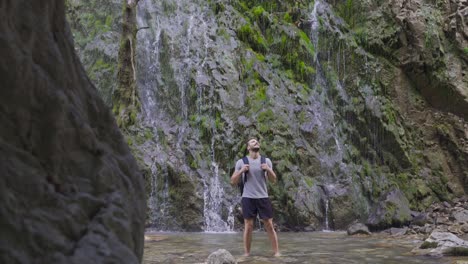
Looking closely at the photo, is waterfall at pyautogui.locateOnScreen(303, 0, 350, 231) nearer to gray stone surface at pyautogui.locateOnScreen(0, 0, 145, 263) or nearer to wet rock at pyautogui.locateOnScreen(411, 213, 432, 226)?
wet rock at pyautogui.locateOnScreen(411, 213, 432, 226)

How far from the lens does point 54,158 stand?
2.29 meters

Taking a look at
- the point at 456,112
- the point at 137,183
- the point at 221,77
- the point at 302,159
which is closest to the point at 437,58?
the point at 456,112

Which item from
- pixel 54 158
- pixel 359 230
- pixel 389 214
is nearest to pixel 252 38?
pixel 389 214

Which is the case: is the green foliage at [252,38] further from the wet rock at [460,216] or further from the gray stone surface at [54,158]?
the gray stone surface at [54,158]

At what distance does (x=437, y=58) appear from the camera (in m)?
18.0

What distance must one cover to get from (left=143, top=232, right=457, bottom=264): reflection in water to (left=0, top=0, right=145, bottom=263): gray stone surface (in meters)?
4.34

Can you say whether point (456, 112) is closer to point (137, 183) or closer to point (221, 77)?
point (221, 77)

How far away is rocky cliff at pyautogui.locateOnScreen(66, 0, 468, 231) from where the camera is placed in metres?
14.0

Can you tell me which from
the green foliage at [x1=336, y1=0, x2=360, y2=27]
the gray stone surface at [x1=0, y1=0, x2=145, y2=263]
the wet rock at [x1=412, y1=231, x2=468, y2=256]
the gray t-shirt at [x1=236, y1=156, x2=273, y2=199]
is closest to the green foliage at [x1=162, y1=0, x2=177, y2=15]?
the green foliage at [x1=336, y1=0, x2=360, y2=27]

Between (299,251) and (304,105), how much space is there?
8744 mm

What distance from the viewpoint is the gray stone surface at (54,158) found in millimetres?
2000

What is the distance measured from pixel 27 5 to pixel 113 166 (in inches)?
37.8

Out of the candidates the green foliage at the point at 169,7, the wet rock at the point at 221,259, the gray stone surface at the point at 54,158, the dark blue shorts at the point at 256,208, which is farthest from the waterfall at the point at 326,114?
the gray stone surface at the point at 54,158

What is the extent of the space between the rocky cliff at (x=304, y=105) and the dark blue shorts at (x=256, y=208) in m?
6.77
